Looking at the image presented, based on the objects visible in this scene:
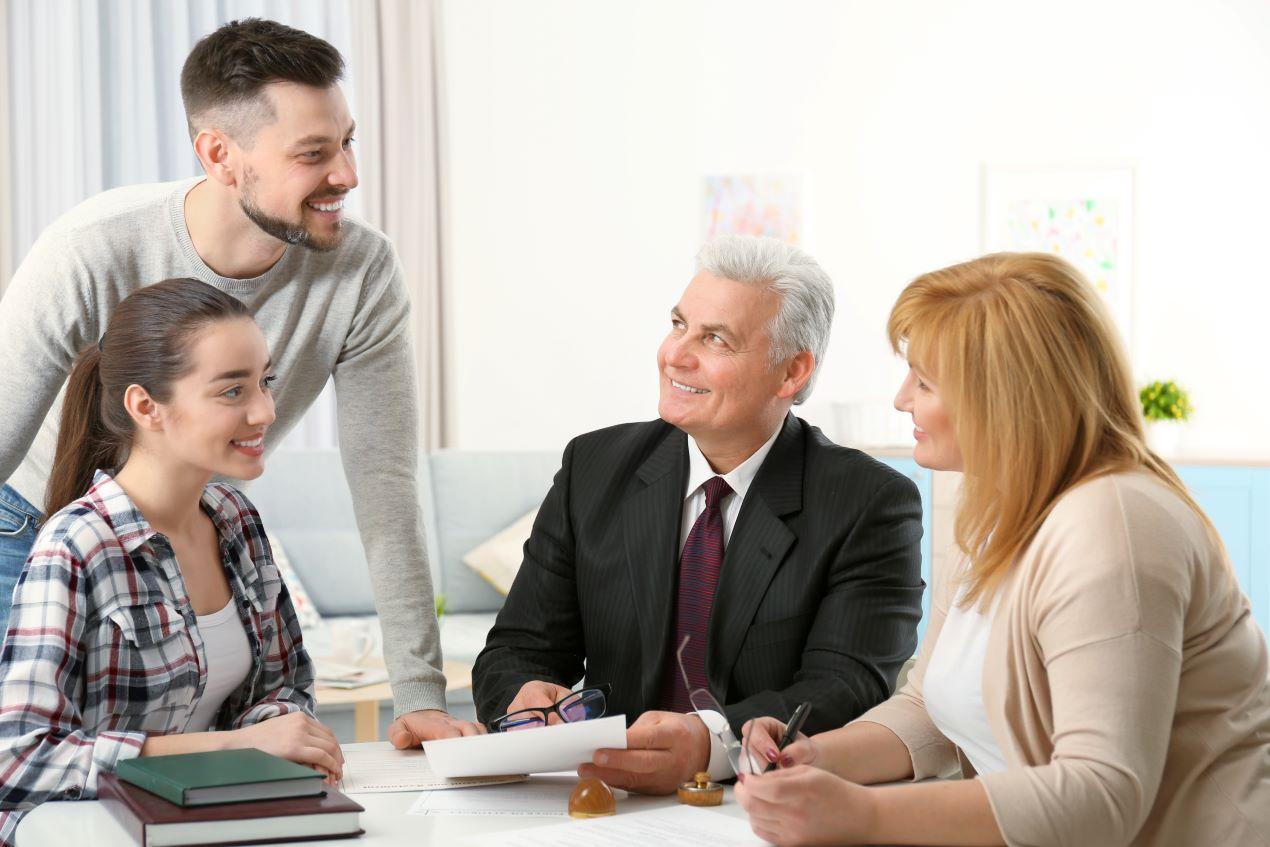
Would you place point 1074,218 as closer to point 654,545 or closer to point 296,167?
point 654,545

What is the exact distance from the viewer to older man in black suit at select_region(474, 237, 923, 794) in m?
1.85

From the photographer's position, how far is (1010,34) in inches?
219

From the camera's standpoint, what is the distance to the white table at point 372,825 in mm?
1293

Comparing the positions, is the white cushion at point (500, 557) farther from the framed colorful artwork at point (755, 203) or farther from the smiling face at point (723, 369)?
the smiling face at point (723, 369)

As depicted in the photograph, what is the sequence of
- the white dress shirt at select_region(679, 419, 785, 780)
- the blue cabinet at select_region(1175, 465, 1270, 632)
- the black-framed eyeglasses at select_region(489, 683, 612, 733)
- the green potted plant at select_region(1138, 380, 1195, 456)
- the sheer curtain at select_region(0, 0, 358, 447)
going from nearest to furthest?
the black-framed eyeglasses at select_region(489, 683, 612, 733), the white dress shirt at select_region(679, 419, 785, 780), the sheer curtain at select_region(0, 0, 358, 447), the blue cabinet at select_region(1175, 465, 1270, 632), the green potted plant at select_region(1138, 380, 1195, 456)

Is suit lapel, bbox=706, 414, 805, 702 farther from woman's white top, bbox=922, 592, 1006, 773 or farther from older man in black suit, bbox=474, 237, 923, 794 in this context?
woman's white top, bbox=922, 592, 1006, 773

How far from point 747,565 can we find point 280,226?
82 centimetres

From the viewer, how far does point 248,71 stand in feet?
6.25

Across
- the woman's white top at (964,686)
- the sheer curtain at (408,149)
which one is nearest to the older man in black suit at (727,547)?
the woman's white top at (964,686)

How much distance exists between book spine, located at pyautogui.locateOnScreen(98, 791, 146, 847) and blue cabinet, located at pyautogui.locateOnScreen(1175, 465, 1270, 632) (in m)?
4.52

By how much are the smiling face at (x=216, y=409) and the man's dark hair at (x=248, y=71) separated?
1.17ft

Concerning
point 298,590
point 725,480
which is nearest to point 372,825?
point 725,480


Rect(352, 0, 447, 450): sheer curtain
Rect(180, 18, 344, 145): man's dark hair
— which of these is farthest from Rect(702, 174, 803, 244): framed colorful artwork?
Rect(180, 18, 344, 145): man's dark hair

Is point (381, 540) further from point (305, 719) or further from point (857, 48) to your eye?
point (857, 48)
